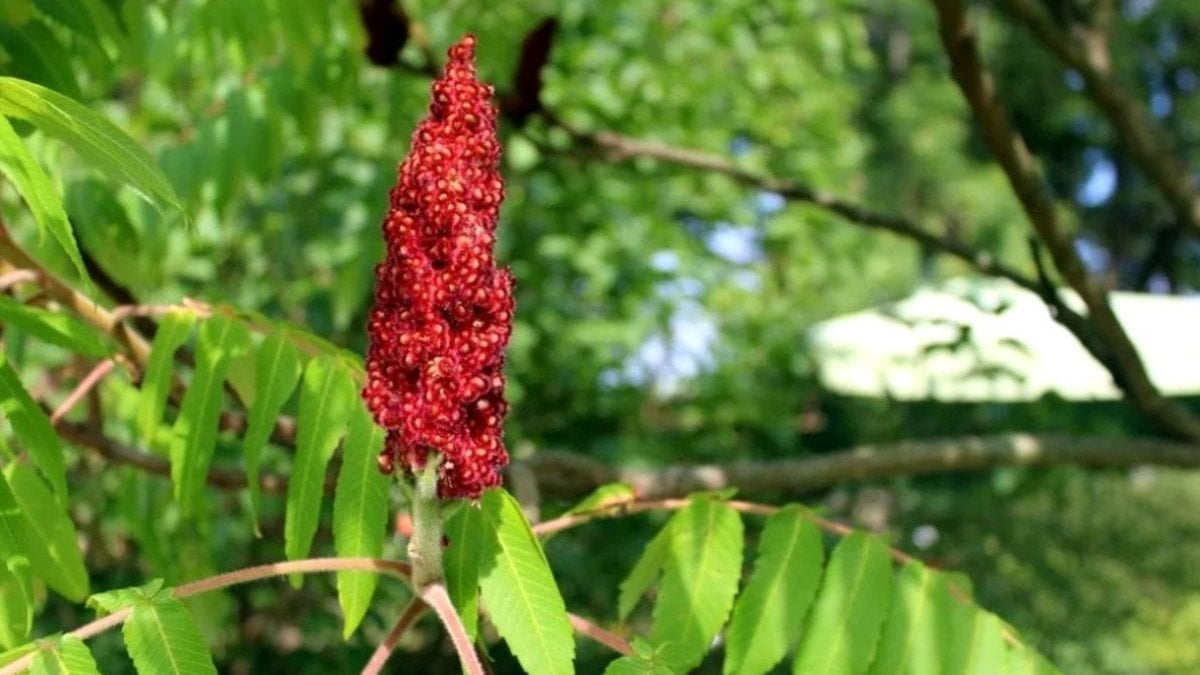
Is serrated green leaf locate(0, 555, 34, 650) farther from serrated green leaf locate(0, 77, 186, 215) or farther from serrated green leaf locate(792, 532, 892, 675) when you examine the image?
serrated green leaf locate(792, 532, 892, 675)

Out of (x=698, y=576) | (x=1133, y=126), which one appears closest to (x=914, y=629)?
(x=698, y=576)

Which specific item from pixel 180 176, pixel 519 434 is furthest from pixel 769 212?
pixel 180 176

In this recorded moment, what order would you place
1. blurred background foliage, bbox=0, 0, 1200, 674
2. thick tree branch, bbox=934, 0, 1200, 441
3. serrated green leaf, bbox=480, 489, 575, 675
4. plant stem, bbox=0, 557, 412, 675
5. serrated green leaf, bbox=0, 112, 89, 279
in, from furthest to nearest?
1. blurred background foliage, bbox=0, 0, 1200, 674
2. thick tree branch, bbox=934, 0, 1200, 441
3. serrated green leaf, bbox=480, 489, 575, 675
4. plant stem, bbox=0, 557, 412, 675
5. serrated green leaf, bbox=0, 112, 89, 279

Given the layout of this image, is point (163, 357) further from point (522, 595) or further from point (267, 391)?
point (522, 595)

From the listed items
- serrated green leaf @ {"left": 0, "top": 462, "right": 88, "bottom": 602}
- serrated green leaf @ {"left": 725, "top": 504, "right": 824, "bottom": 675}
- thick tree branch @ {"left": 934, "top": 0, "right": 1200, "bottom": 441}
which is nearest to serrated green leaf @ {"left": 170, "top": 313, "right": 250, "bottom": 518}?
serrated green leaf @ {"left": 0, "top": 462, "right": 88, "bottom": 602}

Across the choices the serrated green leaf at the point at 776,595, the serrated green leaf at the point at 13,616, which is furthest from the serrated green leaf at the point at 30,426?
the serrated green leaf at the point at 776,595

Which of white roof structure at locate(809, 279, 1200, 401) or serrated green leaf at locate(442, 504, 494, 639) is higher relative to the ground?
white roof structure at locate(809, 279, 1200, 401)
